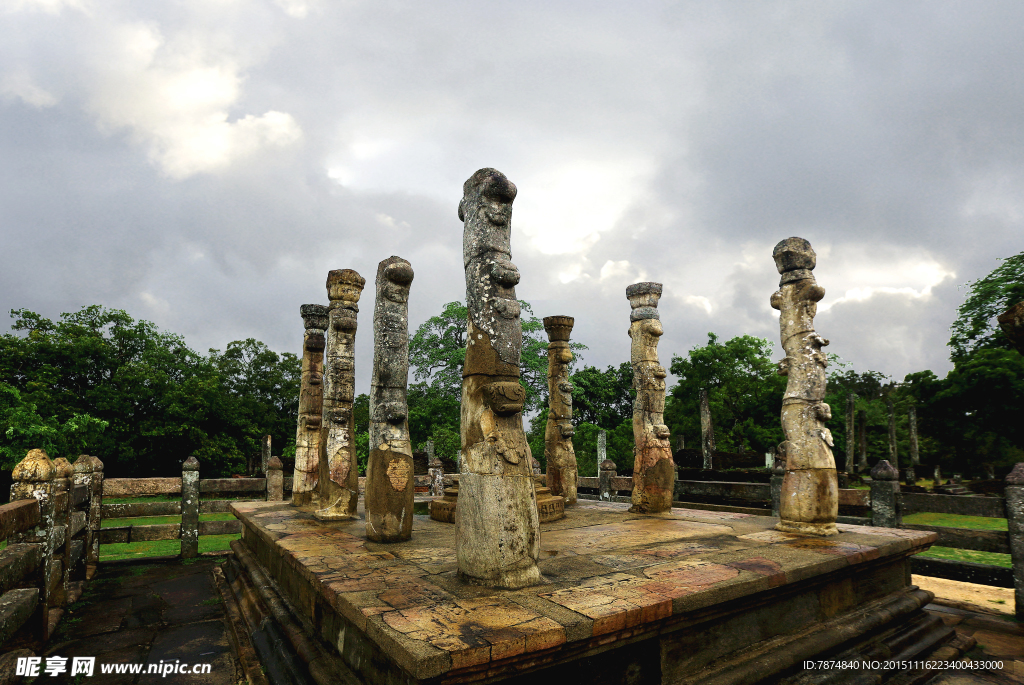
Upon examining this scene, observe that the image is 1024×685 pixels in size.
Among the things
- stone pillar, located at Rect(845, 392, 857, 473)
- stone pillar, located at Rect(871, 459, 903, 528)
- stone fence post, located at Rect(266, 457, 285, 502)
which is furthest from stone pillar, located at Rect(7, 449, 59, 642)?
stone pillar, located at Rect(845, 392, 857, 473)

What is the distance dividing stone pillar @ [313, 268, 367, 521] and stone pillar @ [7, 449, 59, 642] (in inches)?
116

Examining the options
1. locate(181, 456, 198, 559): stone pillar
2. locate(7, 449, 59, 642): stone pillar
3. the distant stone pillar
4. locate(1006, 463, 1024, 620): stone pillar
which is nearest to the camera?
the distant stone pillar

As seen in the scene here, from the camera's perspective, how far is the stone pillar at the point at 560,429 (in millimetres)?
A: 8852

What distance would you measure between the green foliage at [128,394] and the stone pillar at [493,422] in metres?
19.1

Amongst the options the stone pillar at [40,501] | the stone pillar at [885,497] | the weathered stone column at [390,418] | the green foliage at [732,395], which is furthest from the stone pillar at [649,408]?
the green foliage at [732,395]

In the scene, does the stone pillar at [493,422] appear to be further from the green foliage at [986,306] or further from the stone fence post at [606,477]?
the green foliage at [986,306]

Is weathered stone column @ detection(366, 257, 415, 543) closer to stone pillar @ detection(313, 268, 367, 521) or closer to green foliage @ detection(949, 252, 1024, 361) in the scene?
stone pillar @ detection(313, 268, 367, 521)

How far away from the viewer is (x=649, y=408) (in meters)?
7.55

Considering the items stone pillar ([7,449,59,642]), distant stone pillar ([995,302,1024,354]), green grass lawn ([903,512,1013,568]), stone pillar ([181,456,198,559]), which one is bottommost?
green grass lawn ([903,512,1013,568])

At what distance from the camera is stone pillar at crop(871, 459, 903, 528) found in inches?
Answer: 301

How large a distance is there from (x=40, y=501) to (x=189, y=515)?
4.94m

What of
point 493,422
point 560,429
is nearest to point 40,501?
point 493,422

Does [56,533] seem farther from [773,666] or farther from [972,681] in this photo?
[972,681]

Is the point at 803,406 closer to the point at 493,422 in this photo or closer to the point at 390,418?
the point at 493,422
